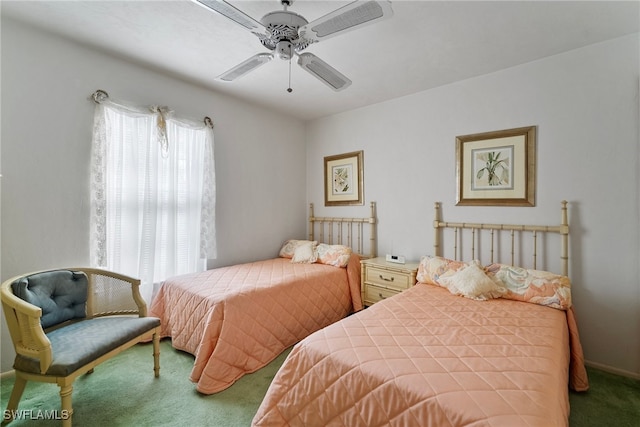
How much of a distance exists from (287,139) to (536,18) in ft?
9.30

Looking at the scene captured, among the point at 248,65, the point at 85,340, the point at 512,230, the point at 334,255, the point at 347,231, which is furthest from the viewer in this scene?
the point at 347,231

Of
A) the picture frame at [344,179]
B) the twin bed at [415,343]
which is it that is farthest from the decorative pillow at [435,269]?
the picture frame at [344,179]

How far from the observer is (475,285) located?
2166 millimetres

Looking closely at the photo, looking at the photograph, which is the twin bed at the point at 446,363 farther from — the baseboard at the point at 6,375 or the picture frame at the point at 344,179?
the baseboard at the point at 6,375

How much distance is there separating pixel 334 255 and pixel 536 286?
186cm

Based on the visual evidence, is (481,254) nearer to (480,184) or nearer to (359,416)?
(480,184)

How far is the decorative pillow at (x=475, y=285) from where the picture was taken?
2148 mm

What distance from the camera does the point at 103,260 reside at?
226 centimetres

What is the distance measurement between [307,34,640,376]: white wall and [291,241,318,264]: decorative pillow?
4.19ft

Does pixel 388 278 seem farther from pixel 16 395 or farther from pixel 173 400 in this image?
pixel 16 395

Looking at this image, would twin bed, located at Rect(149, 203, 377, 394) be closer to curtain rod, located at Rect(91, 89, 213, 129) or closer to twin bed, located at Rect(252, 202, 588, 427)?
twin bed, located at Rect(252, 202, 588, 427)

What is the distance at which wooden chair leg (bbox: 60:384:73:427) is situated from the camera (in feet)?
4.67

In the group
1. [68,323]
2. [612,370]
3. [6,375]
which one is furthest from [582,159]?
[6,375]

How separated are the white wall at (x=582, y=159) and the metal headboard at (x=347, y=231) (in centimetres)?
63
